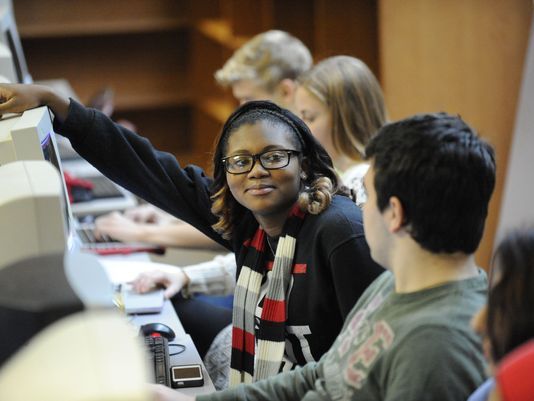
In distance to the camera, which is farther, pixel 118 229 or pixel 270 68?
pixel 270 68

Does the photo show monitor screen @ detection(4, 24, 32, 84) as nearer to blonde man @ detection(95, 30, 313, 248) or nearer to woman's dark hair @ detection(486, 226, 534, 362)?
blonde man @ detection(95, 30, 313, 248)

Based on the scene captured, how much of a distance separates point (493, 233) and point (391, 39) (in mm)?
950

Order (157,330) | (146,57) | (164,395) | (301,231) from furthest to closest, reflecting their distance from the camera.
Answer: (146,57) < (157,330) < (301,231) < (164,395)

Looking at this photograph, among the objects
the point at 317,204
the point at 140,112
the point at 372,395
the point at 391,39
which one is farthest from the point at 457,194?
the point at 140,112

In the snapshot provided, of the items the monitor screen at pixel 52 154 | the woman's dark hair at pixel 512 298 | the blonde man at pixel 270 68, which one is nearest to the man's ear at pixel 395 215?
the woman's dark hair at pixel 512 298

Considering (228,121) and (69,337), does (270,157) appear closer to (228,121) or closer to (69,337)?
(228,121)

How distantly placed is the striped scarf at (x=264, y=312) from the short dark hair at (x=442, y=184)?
0.55m

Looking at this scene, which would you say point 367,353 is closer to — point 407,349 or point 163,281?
point 407,349

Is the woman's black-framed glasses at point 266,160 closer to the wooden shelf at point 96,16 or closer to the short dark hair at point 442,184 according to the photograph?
the short dark hair at point 442,184

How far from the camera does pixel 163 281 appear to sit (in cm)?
252

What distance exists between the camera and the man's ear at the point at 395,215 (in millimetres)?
1364

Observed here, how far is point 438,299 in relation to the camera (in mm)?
1323

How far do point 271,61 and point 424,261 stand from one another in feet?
7.03

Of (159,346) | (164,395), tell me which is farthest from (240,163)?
(164,395)
